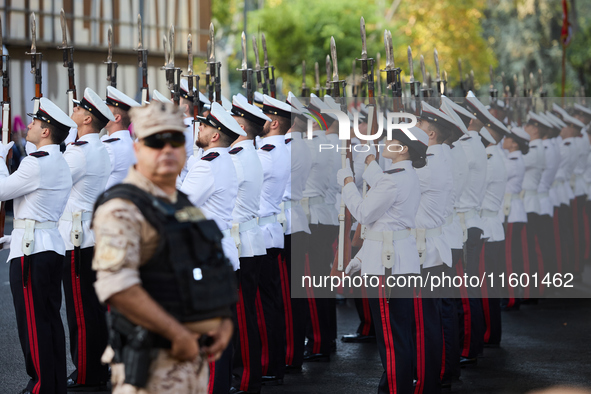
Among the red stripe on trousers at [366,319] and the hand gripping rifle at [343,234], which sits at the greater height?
the hand gripping rifle at [343,234]

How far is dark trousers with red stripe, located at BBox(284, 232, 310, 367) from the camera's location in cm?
641

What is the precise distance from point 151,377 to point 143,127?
83 cm

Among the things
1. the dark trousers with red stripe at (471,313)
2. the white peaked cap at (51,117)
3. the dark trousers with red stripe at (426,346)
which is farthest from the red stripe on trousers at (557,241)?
the white peaked cap at (51,117)

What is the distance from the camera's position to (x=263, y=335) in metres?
6.00

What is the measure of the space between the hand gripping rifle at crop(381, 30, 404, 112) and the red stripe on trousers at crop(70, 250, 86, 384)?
2512mm

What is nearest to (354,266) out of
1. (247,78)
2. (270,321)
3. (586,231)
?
(270,321)

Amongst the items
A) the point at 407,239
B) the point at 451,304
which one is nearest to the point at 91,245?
the point at 407,239

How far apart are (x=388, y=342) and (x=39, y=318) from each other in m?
1.99

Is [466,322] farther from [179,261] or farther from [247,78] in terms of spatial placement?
[179,261]

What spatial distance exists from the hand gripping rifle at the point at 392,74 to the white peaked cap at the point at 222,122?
135 cm

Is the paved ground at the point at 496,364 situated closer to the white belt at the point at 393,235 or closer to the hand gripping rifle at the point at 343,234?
the hand gripping rifle at the point at 343,234

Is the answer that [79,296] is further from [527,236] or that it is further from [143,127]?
[527,236]

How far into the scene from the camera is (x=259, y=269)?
227 inches

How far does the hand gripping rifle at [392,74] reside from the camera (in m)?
6.27
